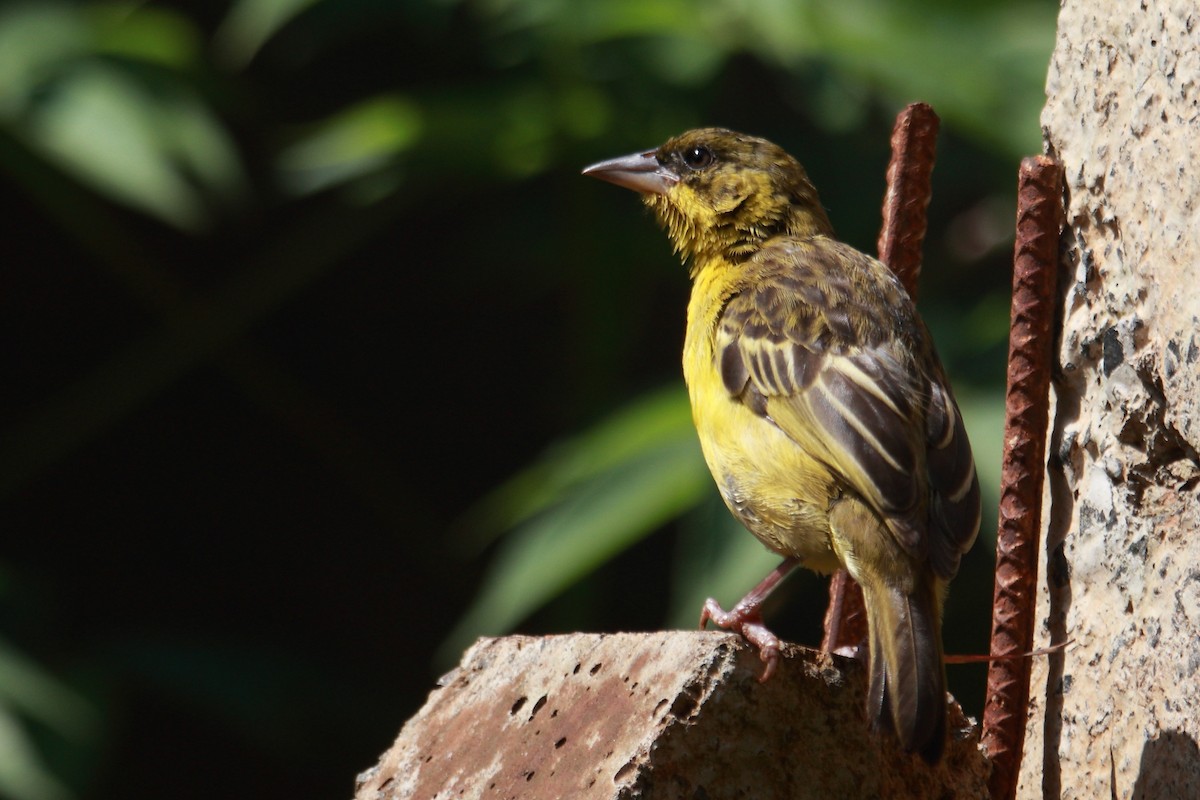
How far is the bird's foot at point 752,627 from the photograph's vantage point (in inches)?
79.8

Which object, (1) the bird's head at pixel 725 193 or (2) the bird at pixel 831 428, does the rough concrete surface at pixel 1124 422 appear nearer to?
(2) the bird at pixel 831 428

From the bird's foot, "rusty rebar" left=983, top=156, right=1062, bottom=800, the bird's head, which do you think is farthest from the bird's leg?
the bird's head

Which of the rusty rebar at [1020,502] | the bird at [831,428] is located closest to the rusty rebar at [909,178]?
the bird at [831,428]

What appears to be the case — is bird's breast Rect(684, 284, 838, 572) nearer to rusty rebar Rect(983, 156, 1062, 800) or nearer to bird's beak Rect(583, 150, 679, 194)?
rusty rebar Rect(983, 156, 1062, 800)

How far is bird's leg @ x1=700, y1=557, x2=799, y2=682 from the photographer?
2.04 meters

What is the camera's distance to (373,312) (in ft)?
25.9

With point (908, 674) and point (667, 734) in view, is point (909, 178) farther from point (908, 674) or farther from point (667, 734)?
point (667, 734)

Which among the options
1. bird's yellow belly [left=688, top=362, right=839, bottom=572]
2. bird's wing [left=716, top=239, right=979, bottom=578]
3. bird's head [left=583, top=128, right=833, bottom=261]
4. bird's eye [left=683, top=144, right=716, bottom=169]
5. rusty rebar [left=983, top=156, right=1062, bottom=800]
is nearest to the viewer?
rusty rebar [left=983, top=156, right=1062, bottom=800]

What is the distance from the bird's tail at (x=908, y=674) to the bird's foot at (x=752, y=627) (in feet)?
0.52

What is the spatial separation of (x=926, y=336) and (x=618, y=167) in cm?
120

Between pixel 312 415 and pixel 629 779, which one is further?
pixel 312 415

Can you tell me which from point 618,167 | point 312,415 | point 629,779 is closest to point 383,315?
point 312,415

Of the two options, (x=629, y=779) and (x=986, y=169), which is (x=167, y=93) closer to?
(x=986, y=169)

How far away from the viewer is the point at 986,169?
6301mm
